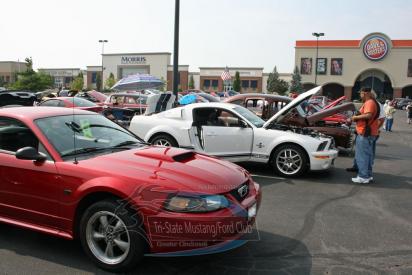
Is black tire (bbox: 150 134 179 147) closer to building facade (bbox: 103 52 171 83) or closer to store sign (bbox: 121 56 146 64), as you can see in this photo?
building facade (bbox: 103 52 171 83)

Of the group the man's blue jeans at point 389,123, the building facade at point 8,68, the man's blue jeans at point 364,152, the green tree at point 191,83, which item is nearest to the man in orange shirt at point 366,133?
the man's blue jeans at point 364,152

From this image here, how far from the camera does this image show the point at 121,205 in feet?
12.3

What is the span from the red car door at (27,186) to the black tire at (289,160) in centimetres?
536

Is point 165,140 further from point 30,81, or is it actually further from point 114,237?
point 30,81

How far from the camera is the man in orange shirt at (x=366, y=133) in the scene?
7945mm

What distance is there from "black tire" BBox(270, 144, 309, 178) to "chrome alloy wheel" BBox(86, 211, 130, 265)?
525cm

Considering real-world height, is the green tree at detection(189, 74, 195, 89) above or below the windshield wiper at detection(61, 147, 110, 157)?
above

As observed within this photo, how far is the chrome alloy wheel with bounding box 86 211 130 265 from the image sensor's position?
380cm

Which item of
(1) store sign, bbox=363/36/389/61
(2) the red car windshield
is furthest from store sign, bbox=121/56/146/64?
(2) the red car windshield

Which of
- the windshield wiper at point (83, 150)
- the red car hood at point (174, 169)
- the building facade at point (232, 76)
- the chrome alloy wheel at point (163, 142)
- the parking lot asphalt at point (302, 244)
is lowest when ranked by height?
the parking lot asphalt at point (302, 244)

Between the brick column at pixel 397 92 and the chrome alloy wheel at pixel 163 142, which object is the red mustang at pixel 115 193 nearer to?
the chrome alloy wheel at pixel 163 142

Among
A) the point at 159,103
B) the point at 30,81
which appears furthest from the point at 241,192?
the point at 30,81

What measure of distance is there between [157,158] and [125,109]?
1268 cm

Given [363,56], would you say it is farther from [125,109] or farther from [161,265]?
[161,265]
